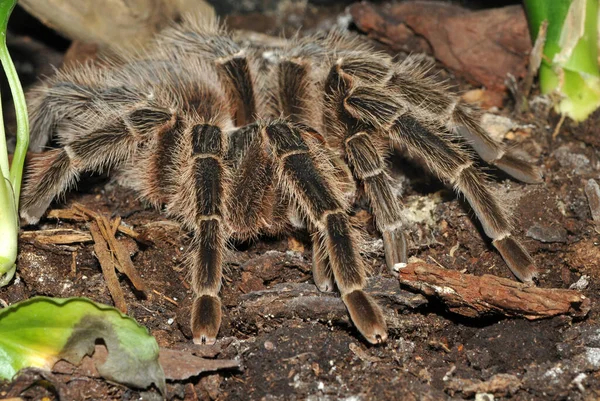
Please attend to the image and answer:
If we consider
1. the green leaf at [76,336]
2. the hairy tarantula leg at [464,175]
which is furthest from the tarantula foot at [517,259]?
the green leaf at [76,336]

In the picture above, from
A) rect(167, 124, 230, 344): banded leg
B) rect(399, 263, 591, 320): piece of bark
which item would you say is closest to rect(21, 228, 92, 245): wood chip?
rect(167, 124, 230, 344): banded leg

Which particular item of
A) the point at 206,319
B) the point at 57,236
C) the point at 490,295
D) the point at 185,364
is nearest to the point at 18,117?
the point at 57,236

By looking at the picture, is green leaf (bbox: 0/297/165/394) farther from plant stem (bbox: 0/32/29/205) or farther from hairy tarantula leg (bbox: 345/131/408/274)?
hairy tarantula leg (bbox: 345/131/408/274)

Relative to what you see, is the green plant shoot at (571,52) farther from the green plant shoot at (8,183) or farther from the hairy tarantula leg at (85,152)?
the green plant shoot at (8,183)

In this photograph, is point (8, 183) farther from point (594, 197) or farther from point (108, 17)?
point (594, 197)

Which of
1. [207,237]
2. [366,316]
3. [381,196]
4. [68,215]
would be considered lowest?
[68,215]

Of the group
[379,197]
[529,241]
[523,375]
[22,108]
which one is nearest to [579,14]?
[529,241]

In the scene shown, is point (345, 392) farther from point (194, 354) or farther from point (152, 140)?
point (152, 140)
